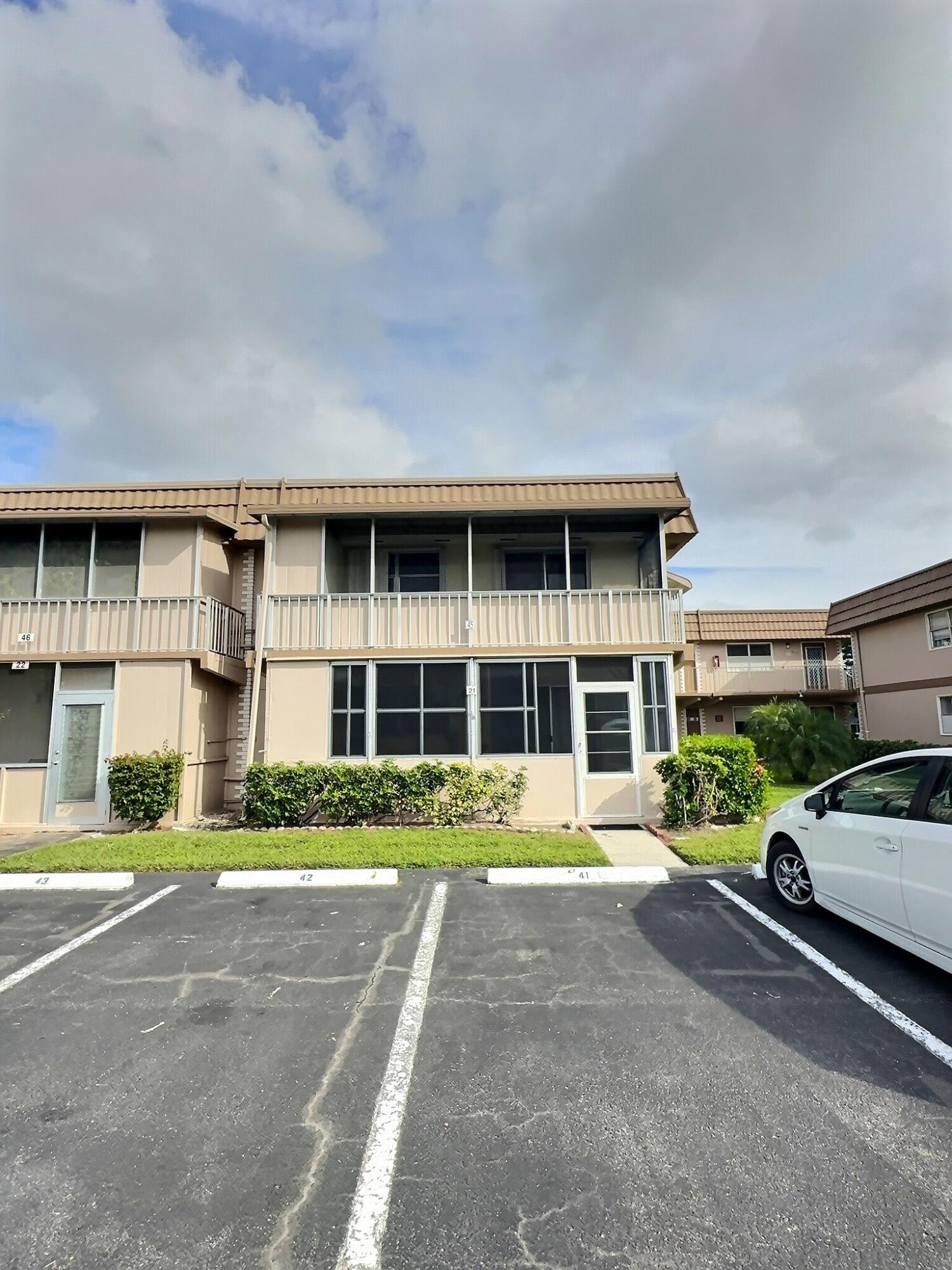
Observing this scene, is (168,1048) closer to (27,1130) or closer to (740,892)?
(27,1130)

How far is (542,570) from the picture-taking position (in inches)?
515

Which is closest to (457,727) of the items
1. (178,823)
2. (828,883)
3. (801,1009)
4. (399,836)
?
(399,836)

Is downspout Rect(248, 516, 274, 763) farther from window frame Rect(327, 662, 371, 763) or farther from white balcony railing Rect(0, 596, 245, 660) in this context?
window frame Rect(327, 662, 371, 763)

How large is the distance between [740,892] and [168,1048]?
18.1ft

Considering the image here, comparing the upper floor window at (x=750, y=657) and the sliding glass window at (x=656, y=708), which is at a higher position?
the upper floor window at (x=750, y=657)

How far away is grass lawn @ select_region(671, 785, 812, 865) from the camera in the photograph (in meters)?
7.82

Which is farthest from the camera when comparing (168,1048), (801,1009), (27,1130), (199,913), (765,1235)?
(199,913)

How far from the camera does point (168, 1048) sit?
3707 mm

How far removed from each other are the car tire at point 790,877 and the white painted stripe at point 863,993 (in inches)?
11.3

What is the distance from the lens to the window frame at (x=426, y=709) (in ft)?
37.1

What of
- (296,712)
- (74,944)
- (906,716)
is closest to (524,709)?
(296,712)

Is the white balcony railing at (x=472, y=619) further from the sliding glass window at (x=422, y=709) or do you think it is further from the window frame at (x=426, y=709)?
the sliding glass window at (x=422, y=709)

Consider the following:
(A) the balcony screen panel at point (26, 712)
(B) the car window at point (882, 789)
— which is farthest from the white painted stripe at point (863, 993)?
(A) the balcony screen panel at point (26, 712)

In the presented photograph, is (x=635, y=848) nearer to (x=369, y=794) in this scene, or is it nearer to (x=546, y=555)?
(x=369, y=794)
